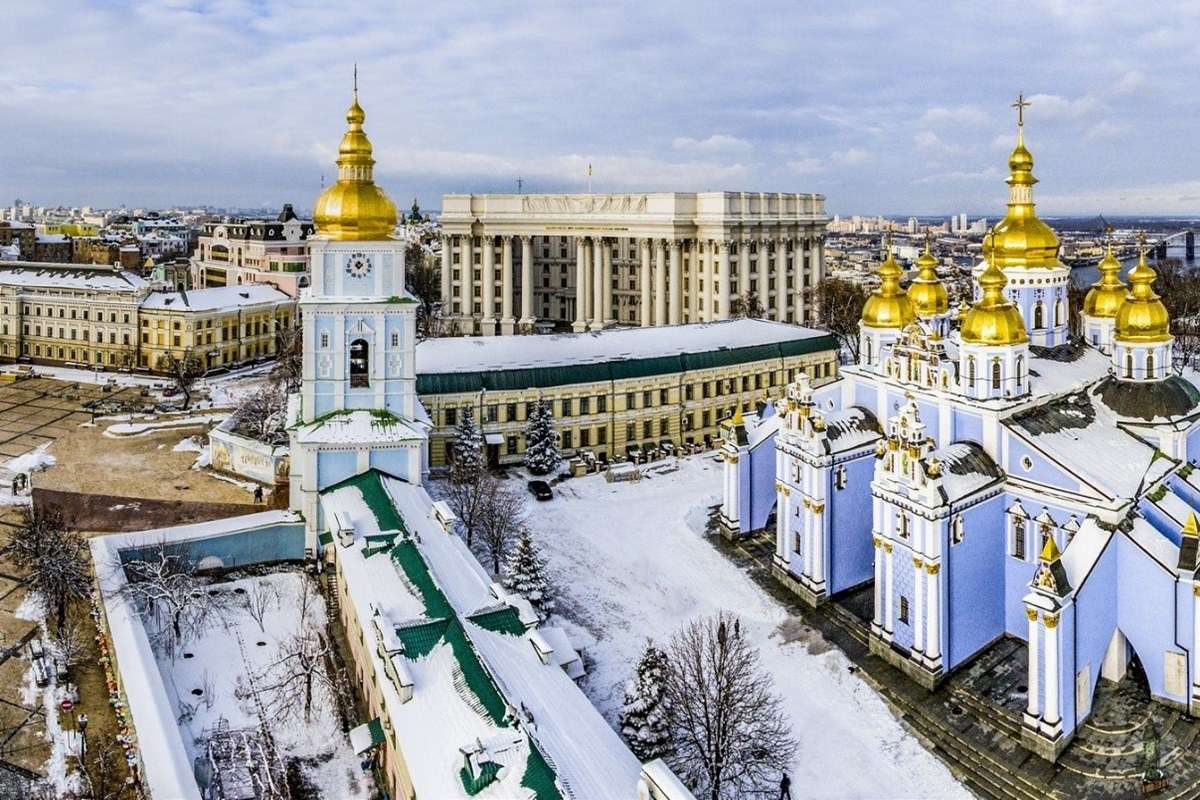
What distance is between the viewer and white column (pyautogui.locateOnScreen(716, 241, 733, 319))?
72125 mm

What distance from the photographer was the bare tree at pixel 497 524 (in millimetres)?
28391

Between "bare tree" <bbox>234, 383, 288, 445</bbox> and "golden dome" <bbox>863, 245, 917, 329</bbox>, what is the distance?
2155cm

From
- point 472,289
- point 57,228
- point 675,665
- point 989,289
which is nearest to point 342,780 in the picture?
point 675,665

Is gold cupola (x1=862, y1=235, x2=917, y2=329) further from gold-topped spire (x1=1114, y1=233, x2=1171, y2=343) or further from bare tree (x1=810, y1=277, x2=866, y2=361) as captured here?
bare tree (x1=810, y1=277, x2=866, y2=361)

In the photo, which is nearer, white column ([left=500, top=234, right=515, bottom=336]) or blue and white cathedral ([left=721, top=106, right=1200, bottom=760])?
blue and white cathedral ([left=721, top=106, right=1200, bottom=760])

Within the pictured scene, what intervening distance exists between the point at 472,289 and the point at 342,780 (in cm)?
6743

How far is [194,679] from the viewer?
20422 millimetres

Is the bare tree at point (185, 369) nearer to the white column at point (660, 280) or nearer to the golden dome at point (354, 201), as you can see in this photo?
the golden dome at point (354, 201)

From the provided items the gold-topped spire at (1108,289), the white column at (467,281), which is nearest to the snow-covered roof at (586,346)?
the gold-topped spire at (1108,289)

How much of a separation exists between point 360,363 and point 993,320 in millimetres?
17663

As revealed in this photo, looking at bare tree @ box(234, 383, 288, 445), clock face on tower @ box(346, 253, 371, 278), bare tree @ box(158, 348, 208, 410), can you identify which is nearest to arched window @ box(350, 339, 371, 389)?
clock face on tower @ box(346, 253, 371, 278)

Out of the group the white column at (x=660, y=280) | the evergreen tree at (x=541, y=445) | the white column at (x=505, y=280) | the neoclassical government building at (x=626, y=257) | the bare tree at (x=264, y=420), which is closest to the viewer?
the bare tree at (x=264, y=420)

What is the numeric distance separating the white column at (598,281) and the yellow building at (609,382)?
1177 inches

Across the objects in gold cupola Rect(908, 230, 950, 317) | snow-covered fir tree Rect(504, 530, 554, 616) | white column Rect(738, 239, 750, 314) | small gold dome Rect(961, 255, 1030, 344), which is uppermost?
white column Rect(738, 239, 750, 314)
